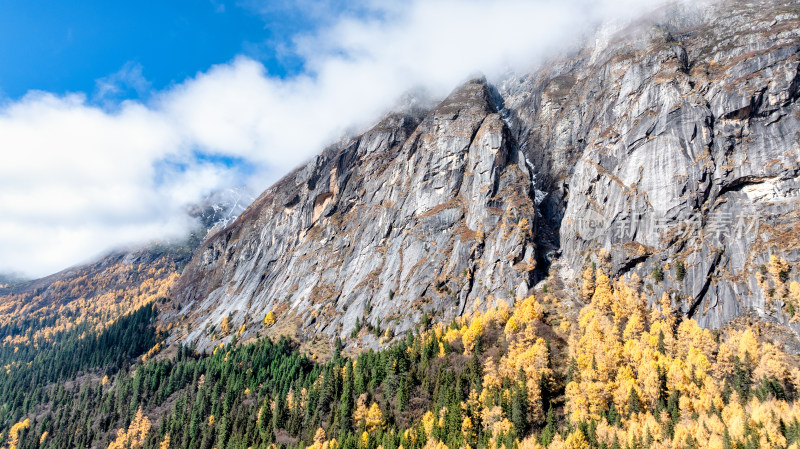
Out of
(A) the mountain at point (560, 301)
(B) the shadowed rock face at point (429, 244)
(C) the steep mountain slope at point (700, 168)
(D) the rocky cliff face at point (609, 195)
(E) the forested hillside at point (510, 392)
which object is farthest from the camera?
(B) the shadowed rock face at point (429, 244)

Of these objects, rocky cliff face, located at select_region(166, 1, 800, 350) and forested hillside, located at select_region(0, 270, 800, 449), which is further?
rocky cliff face, located at select_region(166, 1, 800, 350)

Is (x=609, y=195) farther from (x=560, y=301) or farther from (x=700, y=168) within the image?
(x=560, y=301)

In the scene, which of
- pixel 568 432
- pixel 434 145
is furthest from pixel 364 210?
pixel 568 432

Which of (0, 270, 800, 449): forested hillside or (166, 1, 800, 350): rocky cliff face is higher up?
(166, 1, 800, 350): rocky cliff face

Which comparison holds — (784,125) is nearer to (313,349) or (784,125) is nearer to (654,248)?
(654,248)

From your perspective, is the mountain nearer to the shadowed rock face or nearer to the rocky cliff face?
the rocky cliff face

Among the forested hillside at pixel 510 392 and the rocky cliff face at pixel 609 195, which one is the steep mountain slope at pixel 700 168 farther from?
the forested hillside at pixel 510 392

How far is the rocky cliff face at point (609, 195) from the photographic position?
95.5m

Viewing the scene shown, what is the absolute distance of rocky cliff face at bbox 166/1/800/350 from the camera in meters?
95.5

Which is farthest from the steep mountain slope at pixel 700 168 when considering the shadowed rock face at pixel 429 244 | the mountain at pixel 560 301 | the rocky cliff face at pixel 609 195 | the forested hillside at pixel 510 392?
the shadowed rock face at pixel 429 244

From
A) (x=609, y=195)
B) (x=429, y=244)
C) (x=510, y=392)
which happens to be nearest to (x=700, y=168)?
(x=609, y=195)

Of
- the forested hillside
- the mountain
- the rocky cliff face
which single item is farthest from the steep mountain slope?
the forested hillside

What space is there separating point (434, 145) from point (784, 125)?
116 meters

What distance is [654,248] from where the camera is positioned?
348 ft
